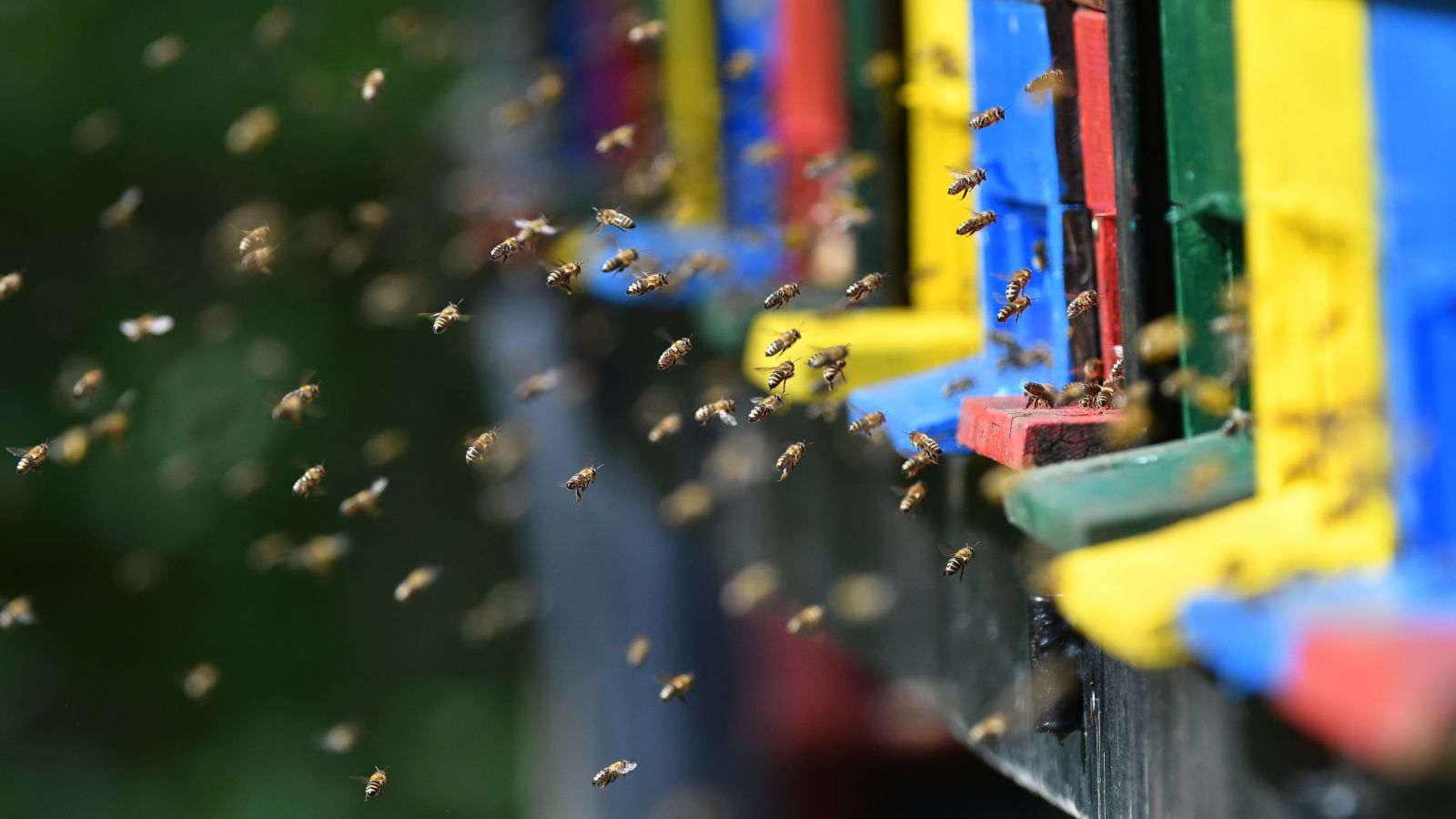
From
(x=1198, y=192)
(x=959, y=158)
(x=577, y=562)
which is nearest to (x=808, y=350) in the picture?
(x=959, y=158)

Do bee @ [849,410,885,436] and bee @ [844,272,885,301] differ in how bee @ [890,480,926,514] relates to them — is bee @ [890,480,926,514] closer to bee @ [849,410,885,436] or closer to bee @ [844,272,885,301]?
bee @ [849,410,885,436]

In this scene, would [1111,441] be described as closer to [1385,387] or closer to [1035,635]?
[1035,635]

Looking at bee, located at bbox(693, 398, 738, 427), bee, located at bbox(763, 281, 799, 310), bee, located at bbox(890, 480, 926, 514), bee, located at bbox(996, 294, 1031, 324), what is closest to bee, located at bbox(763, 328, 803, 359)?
bee, located at bbox(763, 281, 799, 310)

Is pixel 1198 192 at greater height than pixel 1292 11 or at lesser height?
lesser

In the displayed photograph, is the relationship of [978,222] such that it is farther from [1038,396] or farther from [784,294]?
[784,294]

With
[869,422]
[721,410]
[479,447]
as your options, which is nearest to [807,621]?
[721,410]
